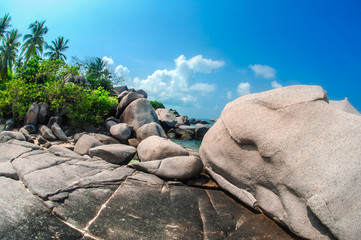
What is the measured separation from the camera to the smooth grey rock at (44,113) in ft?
37.9

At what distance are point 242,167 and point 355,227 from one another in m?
1.97

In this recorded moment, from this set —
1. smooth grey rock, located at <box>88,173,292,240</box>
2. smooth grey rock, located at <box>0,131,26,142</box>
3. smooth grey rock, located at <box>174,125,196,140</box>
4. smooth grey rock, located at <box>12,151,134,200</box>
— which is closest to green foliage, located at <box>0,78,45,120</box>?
smooth grey rock, located at <box>0,131,26,142</box>

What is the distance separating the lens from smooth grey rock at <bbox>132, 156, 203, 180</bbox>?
16.0ft

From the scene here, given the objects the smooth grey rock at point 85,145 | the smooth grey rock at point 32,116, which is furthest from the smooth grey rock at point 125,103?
the smooth grey rock at point 85,145

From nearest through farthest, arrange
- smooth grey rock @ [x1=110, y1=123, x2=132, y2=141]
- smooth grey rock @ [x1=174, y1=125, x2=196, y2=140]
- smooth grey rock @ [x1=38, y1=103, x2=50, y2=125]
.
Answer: smooth grey rock @ [x1=110, y1=123, x2=132, y2=141] < smooth grey rock @ [x1=38, y1=103, x2=50, y2=125] < smooth grey rock @ [x1=174, y1=125, x2=196, y2=140]

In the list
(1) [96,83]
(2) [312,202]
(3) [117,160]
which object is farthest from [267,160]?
(1) [96,83]

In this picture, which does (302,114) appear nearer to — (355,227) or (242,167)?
(242,167)

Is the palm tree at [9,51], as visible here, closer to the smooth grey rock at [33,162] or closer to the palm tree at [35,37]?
the palm tree at [35,37]

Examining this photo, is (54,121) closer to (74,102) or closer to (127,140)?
(74,102)

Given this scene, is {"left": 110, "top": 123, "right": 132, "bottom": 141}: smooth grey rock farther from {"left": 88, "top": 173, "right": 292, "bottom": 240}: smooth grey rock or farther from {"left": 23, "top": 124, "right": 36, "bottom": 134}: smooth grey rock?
{"left": 88, "top": 173, "right": 292, "bottom": 240}: smooth grey rock

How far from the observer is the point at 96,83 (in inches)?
1227

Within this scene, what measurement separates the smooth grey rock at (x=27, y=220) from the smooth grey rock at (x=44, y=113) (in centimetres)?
954

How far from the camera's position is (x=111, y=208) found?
3.38 metres

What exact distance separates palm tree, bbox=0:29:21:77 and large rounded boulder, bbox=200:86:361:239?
118 ft
